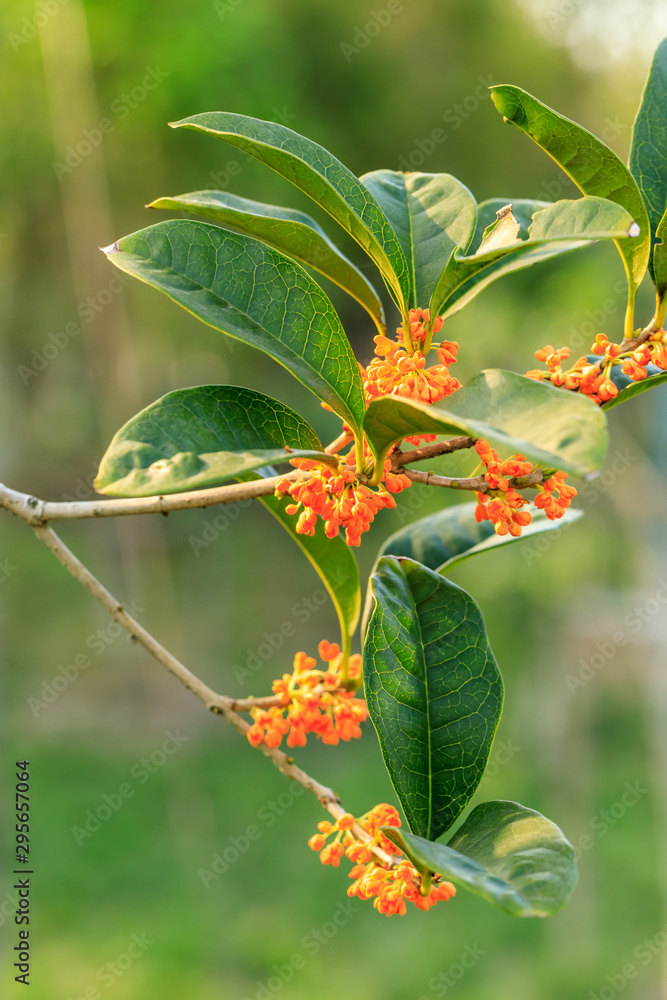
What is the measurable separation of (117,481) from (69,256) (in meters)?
5.03

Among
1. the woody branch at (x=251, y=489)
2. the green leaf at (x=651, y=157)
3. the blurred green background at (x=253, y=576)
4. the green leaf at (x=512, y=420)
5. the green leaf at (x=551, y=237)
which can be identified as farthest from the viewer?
the blurred green background at (x=253, y=576)

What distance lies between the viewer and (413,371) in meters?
0.68

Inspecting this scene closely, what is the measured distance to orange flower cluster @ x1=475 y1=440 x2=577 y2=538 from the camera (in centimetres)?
65

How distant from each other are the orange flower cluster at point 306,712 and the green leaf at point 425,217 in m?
0.40

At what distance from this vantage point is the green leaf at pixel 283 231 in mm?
673

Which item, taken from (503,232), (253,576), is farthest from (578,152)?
(253,576)

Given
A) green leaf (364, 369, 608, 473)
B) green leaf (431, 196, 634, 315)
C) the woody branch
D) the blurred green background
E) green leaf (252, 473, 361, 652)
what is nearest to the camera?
green leaf (364, 369, 608, 473)

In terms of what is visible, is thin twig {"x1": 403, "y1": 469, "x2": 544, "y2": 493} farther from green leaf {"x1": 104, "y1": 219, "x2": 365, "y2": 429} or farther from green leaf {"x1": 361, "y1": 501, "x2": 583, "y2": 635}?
green leaf {"x1": 361, "y1": 501, "x2": 583, "y2": 635}

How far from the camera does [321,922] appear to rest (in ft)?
11.7

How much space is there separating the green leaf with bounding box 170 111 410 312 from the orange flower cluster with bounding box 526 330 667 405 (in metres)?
0.16

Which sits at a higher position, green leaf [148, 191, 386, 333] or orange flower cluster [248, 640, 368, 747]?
green leaf [148, 191, 386, 333]

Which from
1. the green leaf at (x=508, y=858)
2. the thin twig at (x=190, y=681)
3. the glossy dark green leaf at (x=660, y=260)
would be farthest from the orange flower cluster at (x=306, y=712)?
the glossy dark green leaf at (x=660, y=260)

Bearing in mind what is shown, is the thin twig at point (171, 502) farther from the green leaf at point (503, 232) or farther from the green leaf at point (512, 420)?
the green leaf at point (503, 232)

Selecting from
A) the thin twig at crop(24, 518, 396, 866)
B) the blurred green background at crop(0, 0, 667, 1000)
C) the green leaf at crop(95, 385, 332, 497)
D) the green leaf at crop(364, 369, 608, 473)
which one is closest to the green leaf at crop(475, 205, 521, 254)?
the green leaf at crop(364, 369, 608, 473)
